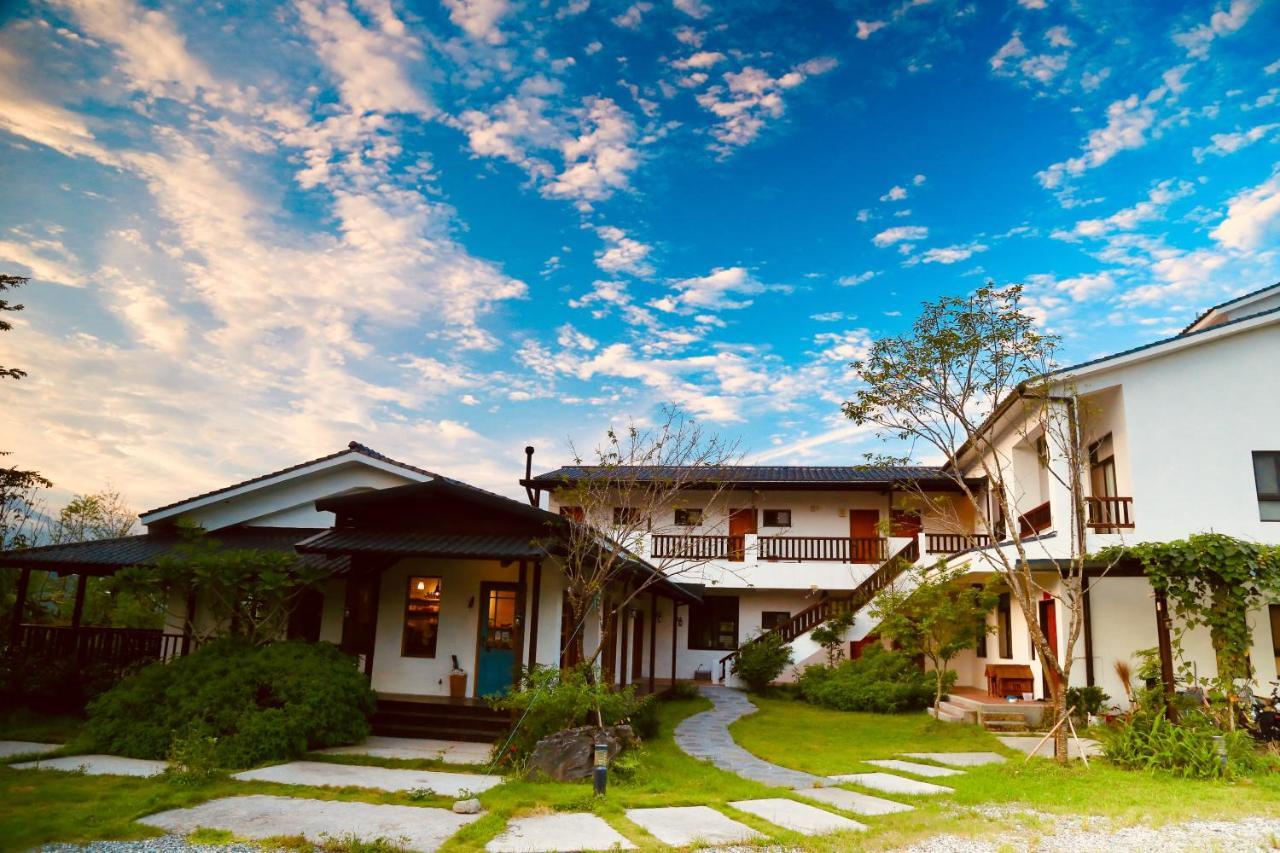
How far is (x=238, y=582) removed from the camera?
1186 cm

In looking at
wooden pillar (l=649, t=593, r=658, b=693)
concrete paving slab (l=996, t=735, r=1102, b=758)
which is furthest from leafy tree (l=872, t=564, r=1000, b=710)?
wooden pillar (l=649, t=593, r=658, b=693)

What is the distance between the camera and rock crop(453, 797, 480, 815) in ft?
25.3

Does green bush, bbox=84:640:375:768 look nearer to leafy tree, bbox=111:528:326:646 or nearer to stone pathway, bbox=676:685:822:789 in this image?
leafy tree, bbox=111:528:326:646

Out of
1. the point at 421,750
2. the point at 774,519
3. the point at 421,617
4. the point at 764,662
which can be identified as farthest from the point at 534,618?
the point at 774,519

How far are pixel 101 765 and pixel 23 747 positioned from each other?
1.87 meters

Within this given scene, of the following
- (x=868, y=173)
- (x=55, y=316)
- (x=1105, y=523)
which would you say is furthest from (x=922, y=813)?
(x=868, y=173)

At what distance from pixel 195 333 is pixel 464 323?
17.4 ft

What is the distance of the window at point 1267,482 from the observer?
47.1 feet

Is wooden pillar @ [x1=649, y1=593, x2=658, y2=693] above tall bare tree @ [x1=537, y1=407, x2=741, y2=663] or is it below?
below

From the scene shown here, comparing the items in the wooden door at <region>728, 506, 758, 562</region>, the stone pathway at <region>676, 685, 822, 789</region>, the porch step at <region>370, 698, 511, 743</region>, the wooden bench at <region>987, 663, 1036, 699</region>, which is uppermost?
the wooden door at <region>728, 506, 758, 562</region>

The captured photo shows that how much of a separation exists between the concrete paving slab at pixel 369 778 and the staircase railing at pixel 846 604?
13829 mm

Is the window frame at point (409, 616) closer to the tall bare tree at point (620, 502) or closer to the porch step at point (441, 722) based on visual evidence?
the porch step at point (441, 722)

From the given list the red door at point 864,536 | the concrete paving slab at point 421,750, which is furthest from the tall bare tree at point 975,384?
the red door at point 864,536

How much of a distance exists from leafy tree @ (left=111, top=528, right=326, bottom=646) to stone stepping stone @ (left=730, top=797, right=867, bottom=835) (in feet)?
24.3
